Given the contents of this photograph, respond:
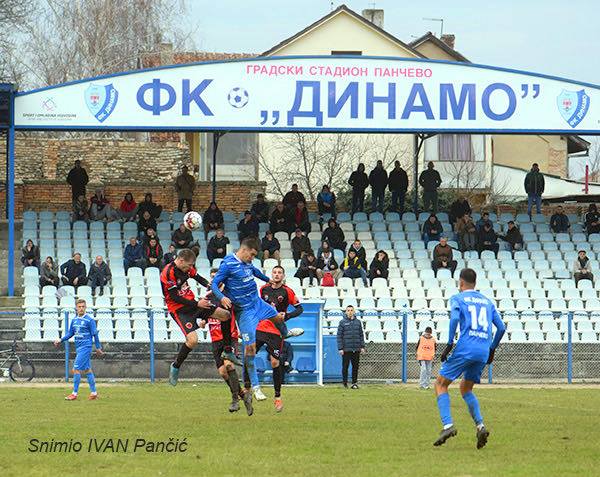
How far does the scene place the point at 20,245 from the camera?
37.0m

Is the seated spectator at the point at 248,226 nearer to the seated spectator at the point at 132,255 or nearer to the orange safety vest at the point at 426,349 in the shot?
the seated spectator at the point at 132,255

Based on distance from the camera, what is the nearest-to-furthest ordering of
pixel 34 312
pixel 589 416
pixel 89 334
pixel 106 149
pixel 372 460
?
pixel 372 460, pixel 589 416, pixel 89 334, pixel 34 312, pixel 106 149

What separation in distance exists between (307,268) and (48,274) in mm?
6261


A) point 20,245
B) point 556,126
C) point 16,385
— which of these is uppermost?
point 556,126

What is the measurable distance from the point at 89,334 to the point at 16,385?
437 centimetres

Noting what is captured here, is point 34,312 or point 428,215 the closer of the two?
point 34,312

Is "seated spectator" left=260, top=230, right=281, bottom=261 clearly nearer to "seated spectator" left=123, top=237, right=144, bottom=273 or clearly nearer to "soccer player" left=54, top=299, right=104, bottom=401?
"seated spectator" left=123, top=237, right=144, bottom=273

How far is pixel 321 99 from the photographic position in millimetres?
34562

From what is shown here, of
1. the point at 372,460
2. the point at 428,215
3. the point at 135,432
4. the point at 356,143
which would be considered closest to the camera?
the point at 372,460

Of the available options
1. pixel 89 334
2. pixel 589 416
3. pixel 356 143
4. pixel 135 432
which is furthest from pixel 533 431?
pixel 356 143

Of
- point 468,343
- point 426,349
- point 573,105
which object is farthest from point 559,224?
point 468,343

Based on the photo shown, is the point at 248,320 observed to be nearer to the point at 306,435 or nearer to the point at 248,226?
the point at 306,435

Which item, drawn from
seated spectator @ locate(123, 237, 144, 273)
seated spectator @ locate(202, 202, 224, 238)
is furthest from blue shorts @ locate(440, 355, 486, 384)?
seated spectator @ locate(202, 202, 224, 238)

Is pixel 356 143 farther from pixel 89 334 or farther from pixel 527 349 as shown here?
pixel 89 334
